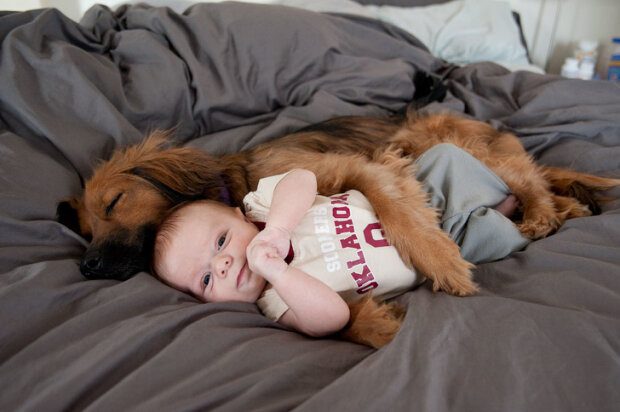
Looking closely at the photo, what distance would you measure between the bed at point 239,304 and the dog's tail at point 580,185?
4 centimetres

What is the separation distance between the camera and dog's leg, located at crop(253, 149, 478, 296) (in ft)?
3.92

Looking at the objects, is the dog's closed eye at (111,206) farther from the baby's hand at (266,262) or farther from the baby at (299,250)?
the baby's hand at (266,262)

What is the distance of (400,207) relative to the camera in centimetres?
134

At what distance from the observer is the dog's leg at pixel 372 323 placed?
39.1 inches

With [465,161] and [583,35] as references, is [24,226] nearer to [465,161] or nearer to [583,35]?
[465,161]

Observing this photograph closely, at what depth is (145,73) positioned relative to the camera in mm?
1928

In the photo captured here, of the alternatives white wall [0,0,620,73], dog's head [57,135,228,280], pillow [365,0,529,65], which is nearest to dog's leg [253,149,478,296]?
dog's head [57,135,228,280]

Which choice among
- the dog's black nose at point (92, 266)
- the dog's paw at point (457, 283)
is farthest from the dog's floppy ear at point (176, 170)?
the dog's paw at point (457, 283)

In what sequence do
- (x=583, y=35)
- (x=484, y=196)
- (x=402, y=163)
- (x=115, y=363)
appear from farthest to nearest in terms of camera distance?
(x=583, y=35), (x=402, y=163), (x=484, y=196), (x=115, y=363)

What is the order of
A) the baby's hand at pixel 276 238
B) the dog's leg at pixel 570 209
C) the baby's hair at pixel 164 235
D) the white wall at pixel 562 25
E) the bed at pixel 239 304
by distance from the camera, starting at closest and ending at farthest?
1. the bed at pixel 239 304
2. the baby's hand at pixel 276 238
3. the baby's hair at pixel 164 235
4. the dog's leg at pixel 570 209
5. the white wall at pixel 562 25

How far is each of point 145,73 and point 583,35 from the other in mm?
3860

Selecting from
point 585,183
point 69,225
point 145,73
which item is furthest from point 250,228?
point 585,183

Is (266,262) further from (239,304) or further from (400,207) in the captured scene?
(400,207)

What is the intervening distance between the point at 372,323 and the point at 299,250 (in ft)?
1.09
